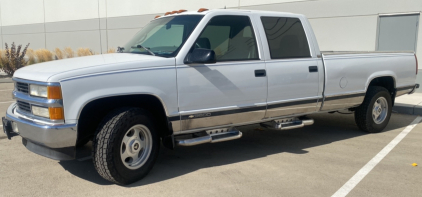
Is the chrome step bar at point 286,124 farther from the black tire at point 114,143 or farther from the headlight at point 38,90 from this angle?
the headlight at point 38,90

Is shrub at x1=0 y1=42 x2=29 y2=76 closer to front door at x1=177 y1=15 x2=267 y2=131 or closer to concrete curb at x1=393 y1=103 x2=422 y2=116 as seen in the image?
front door at x1=177 y1=15 x2=267 y2=131

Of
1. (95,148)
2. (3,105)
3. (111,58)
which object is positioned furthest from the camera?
(3,105)

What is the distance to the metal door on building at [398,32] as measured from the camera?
430 inches

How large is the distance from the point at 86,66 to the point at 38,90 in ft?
1.73

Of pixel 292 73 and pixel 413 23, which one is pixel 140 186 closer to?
pixel 292 73

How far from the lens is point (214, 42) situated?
4.94 metres

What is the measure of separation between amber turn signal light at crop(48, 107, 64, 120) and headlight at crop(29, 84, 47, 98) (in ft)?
0.57

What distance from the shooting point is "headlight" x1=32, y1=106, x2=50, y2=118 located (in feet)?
12.7

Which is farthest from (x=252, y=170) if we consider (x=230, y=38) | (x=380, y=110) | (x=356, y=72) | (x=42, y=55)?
(x=42, y=55)

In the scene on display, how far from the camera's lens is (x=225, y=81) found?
188 inches

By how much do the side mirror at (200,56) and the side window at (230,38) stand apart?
260mm

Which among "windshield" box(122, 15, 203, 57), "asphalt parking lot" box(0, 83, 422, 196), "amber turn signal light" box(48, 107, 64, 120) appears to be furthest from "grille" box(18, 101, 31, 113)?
"windshield" box(122, 15, 203, 57)

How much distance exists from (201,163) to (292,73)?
5.74 ft

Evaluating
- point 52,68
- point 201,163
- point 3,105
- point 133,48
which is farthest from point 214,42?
point 3,105
